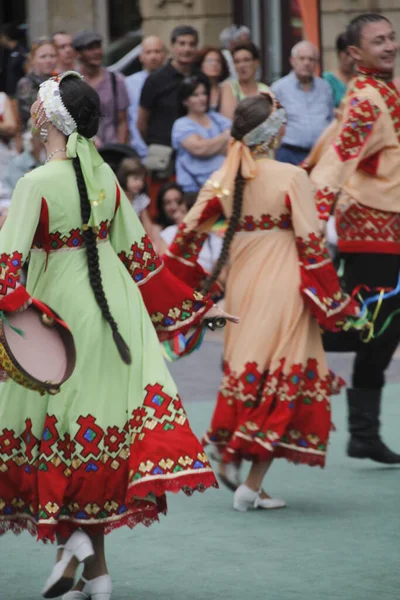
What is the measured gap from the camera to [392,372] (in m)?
9.93

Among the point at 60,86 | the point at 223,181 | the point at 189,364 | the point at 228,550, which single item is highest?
the point at 60,86

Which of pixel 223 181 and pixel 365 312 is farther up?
pixel 223 181

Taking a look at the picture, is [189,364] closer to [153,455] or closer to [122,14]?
[153,455]

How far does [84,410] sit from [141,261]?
581mm

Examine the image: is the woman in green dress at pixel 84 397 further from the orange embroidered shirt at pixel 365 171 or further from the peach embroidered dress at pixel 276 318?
the orange embroidered shirt at pixel 365 171

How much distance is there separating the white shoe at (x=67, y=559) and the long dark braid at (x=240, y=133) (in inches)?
75.9

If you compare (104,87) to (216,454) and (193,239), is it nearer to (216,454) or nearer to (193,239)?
(193,239)

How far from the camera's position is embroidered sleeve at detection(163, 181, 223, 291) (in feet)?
21.9

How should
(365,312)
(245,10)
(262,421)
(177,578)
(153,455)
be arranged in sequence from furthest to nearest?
1. (245,10)
2. (365,312)
3. (262,421)
4. (177,578)
5. (153,455)

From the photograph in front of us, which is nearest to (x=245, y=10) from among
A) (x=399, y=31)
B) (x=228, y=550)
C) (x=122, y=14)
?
(x=399, y=31)

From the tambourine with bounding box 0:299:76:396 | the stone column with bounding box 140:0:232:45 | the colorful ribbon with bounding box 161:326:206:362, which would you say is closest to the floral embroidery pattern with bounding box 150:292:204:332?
the colorful ribbon with bounding box 161:326:206:362

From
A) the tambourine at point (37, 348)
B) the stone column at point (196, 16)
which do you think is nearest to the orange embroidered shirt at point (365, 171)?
the tambourine at point (37, 348)

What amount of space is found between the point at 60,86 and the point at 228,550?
1.85m

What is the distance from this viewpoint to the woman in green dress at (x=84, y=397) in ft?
15.9
